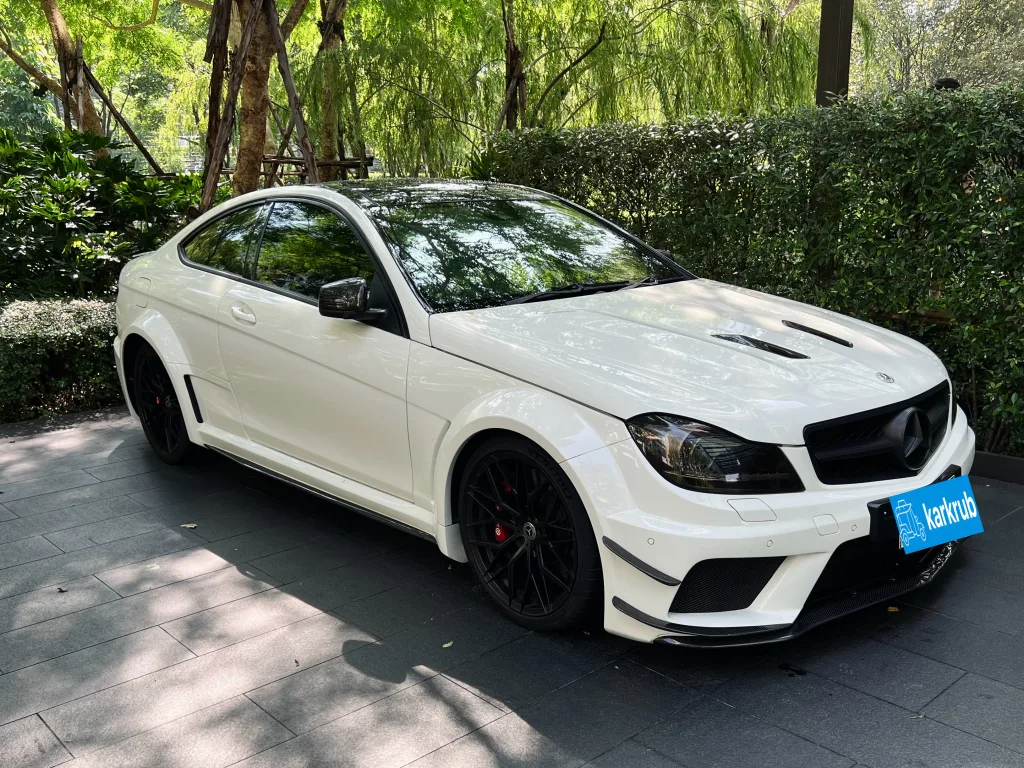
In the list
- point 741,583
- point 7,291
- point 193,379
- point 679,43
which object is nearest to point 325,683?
point 741,583

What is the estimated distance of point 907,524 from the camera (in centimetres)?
322

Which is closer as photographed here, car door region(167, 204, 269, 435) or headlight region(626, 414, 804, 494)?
headlight region(626, 414, 804, 494)

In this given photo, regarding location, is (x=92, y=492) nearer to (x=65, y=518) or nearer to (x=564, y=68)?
(x=65, y=518)

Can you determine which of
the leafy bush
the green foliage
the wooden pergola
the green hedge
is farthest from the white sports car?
the green foliage

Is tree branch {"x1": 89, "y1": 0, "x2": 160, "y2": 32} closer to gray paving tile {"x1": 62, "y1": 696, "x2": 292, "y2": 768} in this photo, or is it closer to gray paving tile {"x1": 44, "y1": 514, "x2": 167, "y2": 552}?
gray paving tile {"x1": 44, "y1": 514, "x2": 167, "y2": 552}

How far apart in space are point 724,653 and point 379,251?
2090 mm

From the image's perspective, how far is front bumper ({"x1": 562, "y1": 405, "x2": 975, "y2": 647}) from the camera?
9.81 ft

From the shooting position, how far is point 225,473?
563cm

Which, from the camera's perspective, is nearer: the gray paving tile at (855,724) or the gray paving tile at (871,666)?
the gray paving tile at (855,724)

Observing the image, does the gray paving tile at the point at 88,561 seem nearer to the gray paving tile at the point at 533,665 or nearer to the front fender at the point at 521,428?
the front fender at the point at 521,428

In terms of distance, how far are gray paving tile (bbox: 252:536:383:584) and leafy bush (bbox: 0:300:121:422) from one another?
3.53 meters

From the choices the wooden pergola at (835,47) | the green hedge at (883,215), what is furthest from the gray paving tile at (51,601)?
the wooden pergola at (835,47)

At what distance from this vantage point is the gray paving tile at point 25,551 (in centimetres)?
445

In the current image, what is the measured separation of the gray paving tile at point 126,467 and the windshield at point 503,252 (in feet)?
8.10
